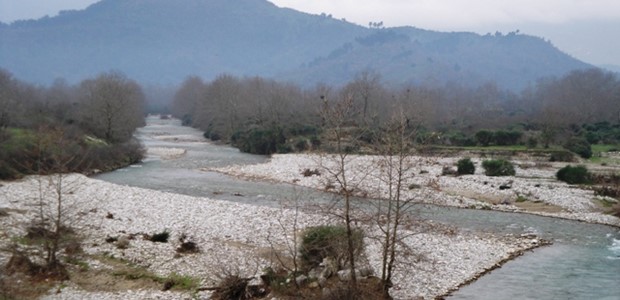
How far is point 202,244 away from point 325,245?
6.30m

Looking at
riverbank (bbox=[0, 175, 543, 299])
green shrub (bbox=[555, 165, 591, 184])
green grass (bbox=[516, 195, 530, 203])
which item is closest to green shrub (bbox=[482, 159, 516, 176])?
green shrub (bbox=[555, 165, 591, 184])

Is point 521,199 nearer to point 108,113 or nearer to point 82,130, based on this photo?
point 82,130

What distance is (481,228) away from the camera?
26.3m

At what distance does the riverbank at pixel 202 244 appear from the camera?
1614 cm

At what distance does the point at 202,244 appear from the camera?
66.8 feet

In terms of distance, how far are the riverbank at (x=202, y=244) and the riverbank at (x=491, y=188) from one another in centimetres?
380

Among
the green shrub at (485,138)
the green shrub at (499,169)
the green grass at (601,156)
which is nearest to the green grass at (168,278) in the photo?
the green shrub at (499,169)

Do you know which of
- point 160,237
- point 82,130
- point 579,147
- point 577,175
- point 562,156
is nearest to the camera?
point 160,237

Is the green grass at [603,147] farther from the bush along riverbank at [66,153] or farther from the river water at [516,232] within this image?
the bush along riverbank at [66,153]

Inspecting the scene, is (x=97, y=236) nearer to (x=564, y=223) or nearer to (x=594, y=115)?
(x=564, y=223)

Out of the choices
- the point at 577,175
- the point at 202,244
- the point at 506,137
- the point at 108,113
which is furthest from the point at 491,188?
the point at 108,113

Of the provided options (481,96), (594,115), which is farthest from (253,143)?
(481,96)

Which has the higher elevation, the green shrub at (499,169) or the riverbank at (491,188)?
the green shrub at (499,169)

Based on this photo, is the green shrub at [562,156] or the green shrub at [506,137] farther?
the green shrub at [506,137]
